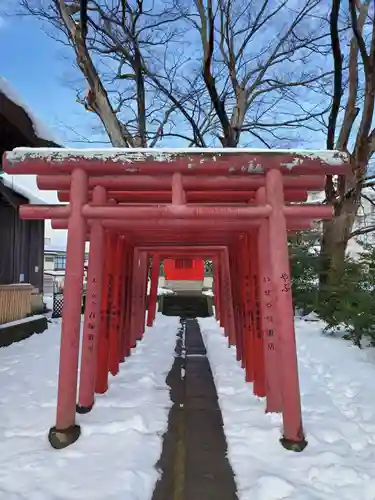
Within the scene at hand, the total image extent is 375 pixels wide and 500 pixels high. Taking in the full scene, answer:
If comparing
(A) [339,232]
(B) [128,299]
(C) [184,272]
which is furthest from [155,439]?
(C) [184,272]

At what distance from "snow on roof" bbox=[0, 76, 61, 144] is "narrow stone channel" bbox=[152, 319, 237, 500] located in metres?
6.01

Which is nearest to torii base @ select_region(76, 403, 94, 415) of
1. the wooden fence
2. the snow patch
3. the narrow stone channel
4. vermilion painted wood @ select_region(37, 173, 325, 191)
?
the narrow stone channel

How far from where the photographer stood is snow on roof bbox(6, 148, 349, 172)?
3.69 meters

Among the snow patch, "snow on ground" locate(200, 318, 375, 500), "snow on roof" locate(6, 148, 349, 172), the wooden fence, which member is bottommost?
"snow on ground" locate(200, 318, 375, 500)

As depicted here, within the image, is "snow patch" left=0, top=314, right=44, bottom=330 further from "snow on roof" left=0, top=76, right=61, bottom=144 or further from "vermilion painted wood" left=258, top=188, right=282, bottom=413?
"vermilion painted wood" left=258, top=188, right=282, bottom=413

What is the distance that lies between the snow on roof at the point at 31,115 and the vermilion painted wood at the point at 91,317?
5.11m

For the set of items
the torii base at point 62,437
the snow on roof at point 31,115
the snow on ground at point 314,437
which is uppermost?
the snow on roof at point 31,115

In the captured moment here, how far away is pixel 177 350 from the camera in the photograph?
867 centimetres

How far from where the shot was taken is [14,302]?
966 cm

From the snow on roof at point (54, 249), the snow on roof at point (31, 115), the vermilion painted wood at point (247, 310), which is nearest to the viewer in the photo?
the vermilion painted wood at point (247, 310)

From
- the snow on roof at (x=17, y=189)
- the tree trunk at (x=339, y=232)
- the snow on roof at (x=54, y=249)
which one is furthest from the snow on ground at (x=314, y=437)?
the snow on roof at (x=54, y=249)

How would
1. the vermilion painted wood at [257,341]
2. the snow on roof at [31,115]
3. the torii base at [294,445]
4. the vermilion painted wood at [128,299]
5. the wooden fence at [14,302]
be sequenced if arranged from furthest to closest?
the wooden fence at [14,302] < the snow on roof at [31,115] < the vermilion painted wood at [128,299] < the vermilion painted wood at [257,341] < the torii base at [294,445]

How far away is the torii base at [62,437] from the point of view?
3641 millimetres

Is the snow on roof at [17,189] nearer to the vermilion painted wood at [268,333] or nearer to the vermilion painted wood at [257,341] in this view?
the vermilion painted wood at [257,341]
